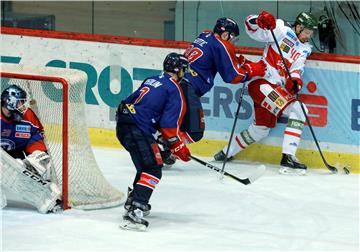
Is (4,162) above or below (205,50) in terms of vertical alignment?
below

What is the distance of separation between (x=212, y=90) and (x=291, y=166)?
795 millimetres

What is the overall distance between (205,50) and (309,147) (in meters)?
1.01

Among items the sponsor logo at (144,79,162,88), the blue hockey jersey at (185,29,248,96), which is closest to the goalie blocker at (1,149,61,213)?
the sponsor logo at (144,79,162,88)

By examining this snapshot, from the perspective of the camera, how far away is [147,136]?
19.4ft

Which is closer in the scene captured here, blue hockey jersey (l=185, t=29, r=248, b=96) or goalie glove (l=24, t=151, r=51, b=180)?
goalie glove (l=24, t=151, r=51, b=180)

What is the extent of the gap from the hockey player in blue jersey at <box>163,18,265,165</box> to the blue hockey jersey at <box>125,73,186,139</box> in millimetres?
1027

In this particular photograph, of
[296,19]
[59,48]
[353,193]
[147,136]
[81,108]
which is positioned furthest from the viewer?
[59,48]

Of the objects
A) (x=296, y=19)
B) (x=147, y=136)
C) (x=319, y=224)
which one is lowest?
(x=319, y=224)

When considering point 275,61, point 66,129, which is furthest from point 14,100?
point 275,61

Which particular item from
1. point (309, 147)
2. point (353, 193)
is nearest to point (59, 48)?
point (309, 147)

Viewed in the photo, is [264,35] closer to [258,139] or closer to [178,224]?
[258,139]

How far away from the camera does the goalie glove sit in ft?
20.2

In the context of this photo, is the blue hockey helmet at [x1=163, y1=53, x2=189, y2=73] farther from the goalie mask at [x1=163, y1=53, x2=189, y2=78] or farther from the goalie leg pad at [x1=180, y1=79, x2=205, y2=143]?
the goalie leg pad at [x1=180, y1=79, x2=205, y2=143]

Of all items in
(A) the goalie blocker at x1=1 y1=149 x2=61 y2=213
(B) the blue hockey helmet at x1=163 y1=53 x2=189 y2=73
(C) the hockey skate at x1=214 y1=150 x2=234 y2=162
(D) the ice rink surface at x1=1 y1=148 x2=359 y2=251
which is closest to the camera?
(D) the ice rink surface at x1=1 y1=148 x2=359 y2=251
